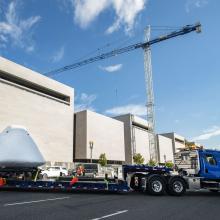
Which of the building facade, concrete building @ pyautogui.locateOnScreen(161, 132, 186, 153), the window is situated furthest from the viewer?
concrete building @ pyautogui.locateOnScreen(161, 132, 186, 153)

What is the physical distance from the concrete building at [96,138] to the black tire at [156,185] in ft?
200

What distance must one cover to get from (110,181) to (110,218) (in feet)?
24.6

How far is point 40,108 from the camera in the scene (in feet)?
214

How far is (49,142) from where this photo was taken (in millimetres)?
65938

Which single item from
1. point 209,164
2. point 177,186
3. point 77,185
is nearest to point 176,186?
point 177,186

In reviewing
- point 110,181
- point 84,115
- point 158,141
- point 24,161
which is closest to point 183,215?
point 110,181

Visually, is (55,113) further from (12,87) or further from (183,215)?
(183,215)

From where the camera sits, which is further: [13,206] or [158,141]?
[158,141]

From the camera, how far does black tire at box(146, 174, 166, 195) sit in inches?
579

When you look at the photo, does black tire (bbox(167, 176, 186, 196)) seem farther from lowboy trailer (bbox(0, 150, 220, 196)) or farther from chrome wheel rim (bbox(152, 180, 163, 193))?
chrome wheel rim (bbox(152, 180, 163, 193))

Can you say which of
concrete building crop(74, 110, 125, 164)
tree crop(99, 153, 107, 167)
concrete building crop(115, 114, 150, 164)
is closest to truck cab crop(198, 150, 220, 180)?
tree crop(99, 153, 107, 167)

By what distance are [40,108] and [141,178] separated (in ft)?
174

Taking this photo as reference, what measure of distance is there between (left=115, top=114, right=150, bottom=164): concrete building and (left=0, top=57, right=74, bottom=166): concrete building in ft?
112

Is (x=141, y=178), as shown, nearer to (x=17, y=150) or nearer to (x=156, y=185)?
(x=156, y=185)
